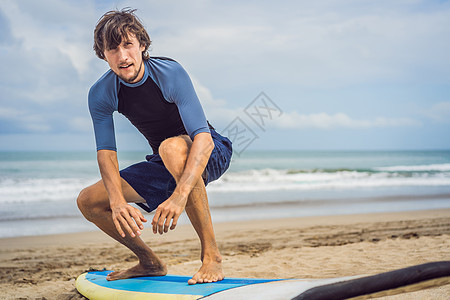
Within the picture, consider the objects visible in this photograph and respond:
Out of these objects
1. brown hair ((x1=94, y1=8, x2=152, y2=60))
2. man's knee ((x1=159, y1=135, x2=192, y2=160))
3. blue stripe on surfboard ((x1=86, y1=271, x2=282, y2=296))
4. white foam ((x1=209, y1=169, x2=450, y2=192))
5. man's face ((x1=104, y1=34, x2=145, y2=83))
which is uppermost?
brown hair ((x1=94, y1=8, x2=152, y2=60))

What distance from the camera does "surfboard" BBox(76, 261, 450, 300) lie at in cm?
165

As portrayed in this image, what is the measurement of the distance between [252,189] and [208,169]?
30.3 feet

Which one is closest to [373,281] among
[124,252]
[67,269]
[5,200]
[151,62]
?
[151,62]

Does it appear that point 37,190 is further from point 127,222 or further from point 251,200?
point 127,222

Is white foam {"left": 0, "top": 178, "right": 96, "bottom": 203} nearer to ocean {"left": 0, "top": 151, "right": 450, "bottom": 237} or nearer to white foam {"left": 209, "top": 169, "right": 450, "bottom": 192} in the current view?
ocean {"left": 0, "top": 151, "right": 450, "bottom": 237}

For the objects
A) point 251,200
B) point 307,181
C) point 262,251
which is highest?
point 307,181

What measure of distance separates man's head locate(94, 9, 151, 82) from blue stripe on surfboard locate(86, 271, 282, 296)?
1.15 metres

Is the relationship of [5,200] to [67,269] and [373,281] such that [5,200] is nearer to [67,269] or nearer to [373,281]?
[67,269]

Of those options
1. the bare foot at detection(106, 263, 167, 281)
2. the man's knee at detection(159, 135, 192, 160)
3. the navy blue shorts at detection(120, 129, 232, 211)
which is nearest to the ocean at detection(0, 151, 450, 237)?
the navy blue shorts at detection(120, 129, 232, 211)

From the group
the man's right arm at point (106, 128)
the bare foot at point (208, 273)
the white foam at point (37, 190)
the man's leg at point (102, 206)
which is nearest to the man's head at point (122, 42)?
the man's right arm at point (106, 128)

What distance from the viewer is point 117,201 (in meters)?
2.23

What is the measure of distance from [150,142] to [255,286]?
3.51 ft

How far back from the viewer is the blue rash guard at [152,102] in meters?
2.27

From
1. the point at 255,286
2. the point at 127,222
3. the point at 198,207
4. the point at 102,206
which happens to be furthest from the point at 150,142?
the point at 255,286
